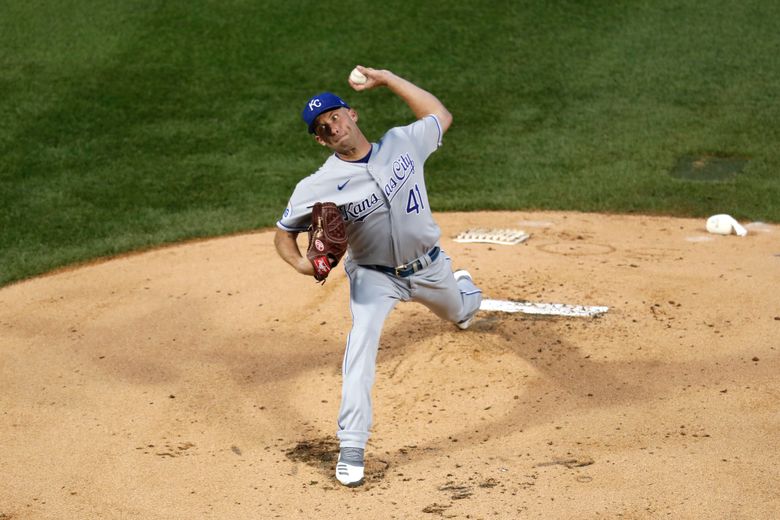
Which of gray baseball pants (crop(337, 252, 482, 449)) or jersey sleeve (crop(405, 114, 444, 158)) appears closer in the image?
gray baseball pants (crop(337, 252, 482, 449))

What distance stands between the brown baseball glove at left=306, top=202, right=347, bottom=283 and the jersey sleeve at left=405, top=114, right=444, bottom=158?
0.78 m

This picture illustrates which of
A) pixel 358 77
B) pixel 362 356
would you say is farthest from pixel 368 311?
pixel 358 77

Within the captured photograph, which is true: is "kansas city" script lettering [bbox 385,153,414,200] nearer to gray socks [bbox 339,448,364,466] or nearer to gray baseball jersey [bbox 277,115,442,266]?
gray baseball jersey [bbox 277,115,442,266]

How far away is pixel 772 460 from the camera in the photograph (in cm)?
518

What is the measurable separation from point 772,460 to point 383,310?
206 centimetres

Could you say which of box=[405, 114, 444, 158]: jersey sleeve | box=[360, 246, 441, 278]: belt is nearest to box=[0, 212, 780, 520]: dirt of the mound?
box=[360, 246, 441, 278]: belt

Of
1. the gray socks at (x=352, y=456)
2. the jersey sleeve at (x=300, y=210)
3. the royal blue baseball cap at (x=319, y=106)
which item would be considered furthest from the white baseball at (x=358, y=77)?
the gray socks at (x=352, y=456)

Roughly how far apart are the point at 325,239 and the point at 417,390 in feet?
5.33

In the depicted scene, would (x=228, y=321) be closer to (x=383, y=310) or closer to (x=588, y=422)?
(x=383, y=310)

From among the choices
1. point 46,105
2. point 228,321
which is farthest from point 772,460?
point 46,105

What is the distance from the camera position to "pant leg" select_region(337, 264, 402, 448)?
5.30 meters

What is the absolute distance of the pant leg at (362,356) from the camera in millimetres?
5301

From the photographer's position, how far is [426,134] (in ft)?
19.2

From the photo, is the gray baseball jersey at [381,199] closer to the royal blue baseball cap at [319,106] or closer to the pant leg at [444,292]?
the pant leg at [444,292]
